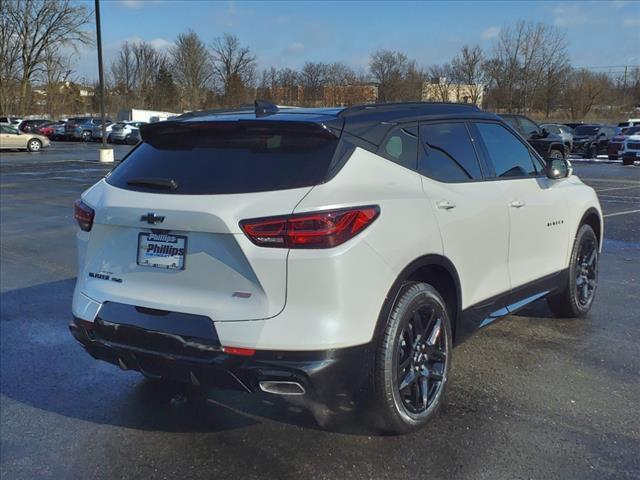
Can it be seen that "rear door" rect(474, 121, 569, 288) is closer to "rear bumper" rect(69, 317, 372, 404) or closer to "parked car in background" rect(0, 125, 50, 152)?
"rear bumper" rect(69, 317, 372, 404)

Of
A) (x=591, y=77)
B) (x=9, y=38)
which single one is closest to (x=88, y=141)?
(x=9, y=38)

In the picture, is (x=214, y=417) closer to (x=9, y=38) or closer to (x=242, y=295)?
(x=242, y=295)

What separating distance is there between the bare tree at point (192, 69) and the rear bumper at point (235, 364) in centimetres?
→ 7696

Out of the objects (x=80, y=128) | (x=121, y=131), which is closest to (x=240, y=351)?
(x=121, y=131)

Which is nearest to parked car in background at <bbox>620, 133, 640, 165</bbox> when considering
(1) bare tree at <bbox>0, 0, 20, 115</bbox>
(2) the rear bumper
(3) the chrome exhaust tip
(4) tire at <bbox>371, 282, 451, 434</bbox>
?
(4) tire at <bbox>371, 282, 451, 434</bbox>

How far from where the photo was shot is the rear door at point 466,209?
362cm

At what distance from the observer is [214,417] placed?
372 centimetres

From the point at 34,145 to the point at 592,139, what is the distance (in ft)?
97.8

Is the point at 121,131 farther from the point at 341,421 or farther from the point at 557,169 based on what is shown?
the point at 341,421

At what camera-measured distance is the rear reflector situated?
9.62ft

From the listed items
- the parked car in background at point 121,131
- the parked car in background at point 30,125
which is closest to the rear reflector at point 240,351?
the parked car in background at point 121,131

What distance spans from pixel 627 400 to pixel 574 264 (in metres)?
1.65

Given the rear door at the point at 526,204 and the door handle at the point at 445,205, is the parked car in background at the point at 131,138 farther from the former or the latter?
the door handle at the point at 445,205

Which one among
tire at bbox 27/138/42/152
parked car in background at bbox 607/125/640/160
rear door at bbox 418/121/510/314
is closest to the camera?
rear door at bbox 418/121/510/314
